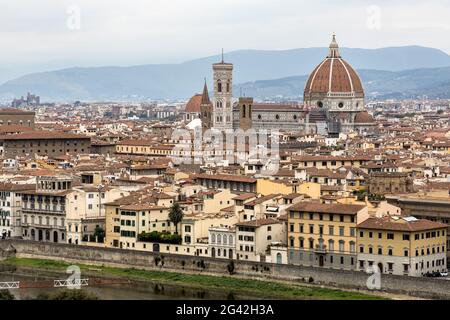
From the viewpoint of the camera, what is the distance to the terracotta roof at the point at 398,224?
3466cm

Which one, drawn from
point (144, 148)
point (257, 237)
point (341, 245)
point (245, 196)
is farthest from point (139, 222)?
point (144, 148)

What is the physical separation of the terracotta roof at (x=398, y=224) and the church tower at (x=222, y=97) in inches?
2138

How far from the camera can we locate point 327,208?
36625mm

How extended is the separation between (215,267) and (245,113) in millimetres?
Answer: 52776

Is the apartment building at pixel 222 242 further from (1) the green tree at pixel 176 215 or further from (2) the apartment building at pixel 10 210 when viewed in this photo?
(2) the apartment building at pixel 10 210

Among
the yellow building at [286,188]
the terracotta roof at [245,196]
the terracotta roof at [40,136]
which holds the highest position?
the terracotta roof at [40,136]

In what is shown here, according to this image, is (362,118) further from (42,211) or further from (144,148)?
(42,211)

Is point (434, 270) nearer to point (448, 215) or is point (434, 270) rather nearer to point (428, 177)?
point (448, 215)

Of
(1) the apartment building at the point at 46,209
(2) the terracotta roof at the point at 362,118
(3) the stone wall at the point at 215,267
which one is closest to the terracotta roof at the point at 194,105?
(2) the terracotta roof at the point at 362,118

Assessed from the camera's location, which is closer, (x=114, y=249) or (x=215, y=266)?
(x=215, y=266)

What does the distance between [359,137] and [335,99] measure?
11778 mm

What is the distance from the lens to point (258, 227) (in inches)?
1490
